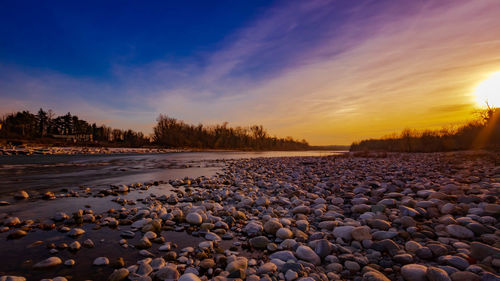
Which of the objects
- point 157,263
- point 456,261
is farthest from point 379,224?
point 157,263

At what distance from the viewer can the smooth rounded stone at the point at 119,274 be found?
86.0 inches

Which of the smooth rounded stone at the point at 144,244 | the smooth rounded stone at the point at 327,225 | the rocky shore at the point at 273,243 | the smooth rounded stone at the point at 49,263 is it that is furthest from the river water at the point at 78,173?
the smooth rounded stone at the point at 327,225

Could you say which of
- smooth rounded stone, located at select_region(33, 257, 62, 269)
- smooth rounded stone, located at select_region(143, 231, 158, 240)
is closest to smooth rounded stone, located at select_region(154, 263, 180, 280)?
smooth rounded stone, located at select_region(143, 231, 158, 240)

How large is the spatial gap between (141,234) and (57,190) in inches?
209

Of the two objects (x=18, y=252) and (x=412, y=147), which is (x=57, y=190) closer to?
(x=18, y=252)

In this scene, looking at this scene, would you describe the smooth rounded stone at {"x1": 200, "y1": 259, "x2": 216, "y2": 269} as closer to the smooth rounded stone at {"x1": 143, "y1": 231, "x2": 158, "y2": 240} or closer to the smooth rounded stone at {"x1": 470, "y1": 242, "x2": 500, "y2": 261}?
the smooth rounded stone at {"x1": 143, "y1": 231, "x2": 158, "y2": 240}

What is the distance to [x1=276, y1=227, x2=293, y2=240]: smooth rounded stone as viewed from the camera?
3188mm

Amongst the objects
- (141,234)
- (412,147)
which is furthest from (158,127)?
(141,234)

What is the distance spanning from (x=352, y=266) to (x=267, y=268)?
3.06ft

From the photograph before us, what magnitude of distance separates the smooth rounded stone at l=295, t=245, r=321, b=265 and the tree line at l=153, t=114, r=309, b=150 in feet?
228

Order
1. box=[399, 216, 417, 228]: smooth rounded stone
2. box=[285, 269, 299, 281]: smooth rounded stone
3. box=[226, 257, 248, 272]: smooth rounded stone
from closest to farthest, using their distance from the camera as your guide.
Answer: box=[285, 269, 299, 281]: smooth rounded stone < box=[226, 257, 248, 272]: smooth rounded stone < box=[399, 216, 417, 228]: smooth rounded stone

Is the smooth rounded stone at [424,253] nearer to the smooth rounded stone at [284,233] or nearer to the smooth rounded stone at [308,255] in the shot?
the smooth rounded stone at [308,255]

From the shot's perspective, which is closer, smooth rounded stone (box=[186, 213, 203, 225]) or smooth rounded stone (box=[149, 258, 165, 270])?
smooth rounded stone (box=[149, 258, 165, 270])

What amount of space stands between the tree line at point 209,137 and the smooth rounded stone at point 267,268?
6960cm
